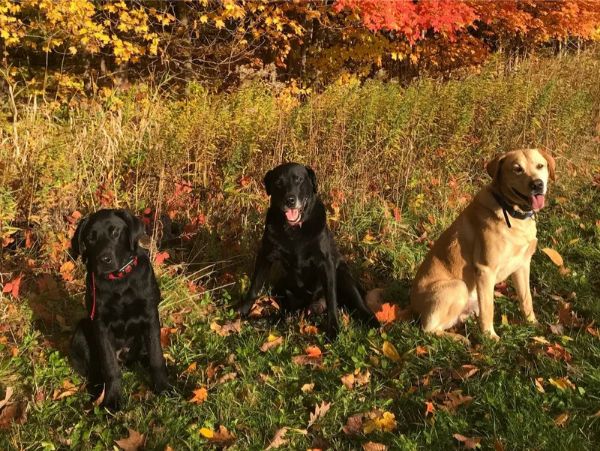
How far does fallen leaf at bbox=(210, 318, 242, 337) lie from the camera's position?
3832 millimetres

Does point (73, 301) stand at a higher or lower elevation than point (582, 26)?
lower

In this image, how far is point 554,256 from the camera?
176 inches

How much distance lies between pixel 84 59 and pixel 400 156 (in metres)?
6.13

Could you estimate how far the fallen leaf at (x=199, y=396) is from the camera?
3000mm

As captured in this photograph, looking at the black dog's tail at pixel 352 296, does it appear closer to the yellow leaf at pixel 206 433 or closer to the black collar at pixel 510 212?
the black collar at pixel 510 212

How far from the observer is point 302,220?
3883 millimetres

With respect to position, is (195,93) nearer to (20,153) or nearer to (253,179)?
(253,179)

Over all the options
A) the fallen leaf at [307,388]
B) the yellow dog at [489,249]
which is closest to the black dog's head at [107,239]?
the fallen leaf at [307,388]

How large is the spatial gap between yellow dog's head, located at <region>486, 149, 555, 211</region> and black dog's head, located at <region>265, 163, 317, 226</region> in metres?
1.34

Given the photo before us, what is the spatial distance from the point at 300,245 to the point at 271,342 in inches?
29.0

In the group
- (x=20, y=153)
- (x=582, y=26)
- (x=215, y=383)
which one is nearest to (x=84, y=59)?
(x=20, y=153)

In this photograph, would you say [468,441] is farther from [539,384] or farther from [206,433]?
[206,433]

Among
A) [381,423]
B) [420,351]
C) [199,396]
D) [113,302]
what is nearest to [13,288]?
[113,302]

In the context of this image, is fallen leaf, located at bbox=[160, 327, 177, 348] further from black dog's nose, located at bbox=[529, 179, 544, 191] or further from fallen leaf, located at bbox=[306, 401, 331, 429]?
black dog's nose, located at bbox=[529, 179, 544, 191]
